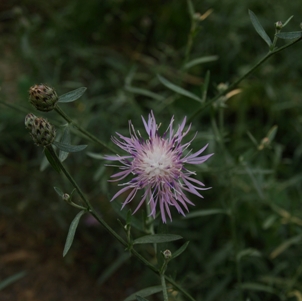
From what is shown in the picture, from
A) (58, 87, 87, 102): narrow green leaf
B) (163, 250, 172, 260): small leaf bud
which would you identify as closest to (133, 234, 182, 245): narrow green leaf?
(163, 250, 172, 260): small leaf bud

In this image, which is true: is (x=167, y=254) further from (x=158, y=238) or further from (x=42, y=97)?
(x=42, y=97)

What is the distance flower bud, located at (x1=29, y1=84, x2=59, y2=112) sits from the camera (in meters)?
0.90

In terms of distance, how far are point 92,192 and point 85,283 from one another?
411 millimetres

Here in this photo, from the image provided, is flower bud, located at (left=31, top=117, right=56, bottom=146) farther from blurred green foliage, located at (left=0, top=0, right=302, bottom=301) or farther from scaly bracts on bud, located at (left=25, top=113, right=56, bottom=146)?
blurred green foliage, located at (left=0, top=0, right=302, bottom=301)

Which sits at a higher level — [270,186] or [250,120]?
[250,120]

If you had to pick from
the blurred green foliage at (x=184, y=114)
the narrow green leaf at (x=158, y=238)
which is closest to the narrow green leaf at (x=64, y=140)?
the narrow green leaf at (x=158, y=238)

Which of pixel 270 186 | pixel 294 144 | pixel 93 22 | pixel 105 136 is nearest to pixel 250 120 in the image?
pixel 294 144

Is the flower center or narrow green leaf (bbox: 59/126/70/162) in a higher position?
narrow green leaf (bbox: 59/126/70/162)

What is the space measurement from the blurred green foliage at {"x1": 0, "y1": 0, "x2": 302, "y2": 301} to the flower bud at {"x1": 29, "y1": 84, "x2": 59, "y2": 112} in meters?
0.61

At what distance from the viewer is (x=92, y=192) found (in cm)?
207

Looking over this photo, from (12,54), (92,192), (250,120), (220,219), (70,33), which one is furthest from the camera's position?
(12,54)

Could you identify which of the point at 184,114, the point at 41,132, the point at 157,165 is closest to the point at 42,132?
the point at 41,132

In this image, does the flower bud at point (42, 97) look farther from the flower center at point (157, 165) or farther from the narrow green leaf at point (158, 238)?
the narrow green leaf at point (158, 238)

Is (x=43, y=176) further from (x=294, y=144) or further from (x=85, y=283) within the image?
(x=294, y=144)
